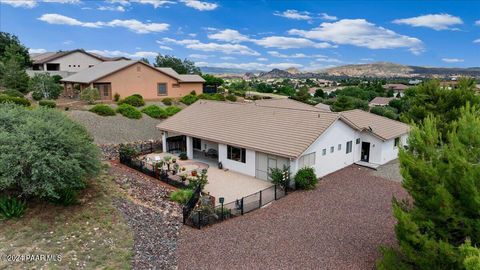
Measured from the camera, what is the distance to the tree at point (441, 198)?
7750 millimetres

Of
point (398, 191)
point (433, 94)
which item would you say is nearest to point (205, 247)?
point (398, 191)

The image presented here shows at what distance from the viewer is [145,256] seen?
11438 mm

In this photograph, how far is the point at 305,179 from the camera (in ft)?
61.4

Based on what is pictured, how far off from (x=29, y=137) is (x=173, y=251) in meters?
7.40

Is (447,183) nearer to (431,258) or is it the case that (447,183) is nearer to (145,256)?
(431,258)

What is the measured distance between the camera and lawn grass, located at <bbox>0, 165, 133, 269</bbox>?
35.8 feet

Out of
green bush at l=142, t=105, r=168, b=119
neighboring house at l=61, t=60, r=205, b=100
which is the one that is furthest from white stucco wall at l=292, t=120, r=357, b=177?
neighboring house at l=61, t=60, r=205, b=100

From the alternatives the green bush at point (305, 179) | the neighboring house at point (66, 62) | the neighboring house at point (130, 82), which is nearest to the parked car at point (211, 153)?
the green bush at point (305, 179)

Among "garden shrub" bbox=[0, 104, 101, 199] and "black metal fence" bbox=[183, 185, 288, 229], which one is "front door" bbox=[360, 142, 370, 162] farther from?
"garden shrub" bbox=[0, 104, 101, 199]

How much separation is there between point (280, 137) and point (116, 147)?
44.8 ft

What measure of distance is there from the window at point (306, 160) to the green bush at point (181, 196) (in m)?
6.55

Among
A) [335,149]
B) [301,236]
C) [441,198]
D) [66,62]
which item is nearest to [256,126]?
[335,149]

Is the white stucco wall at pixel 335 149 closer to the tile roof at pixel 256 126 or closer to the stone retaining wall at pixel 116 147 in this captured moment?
the tile roof at pixel 256 126

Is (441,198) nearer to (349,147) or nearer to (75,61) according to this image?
(349,147)
